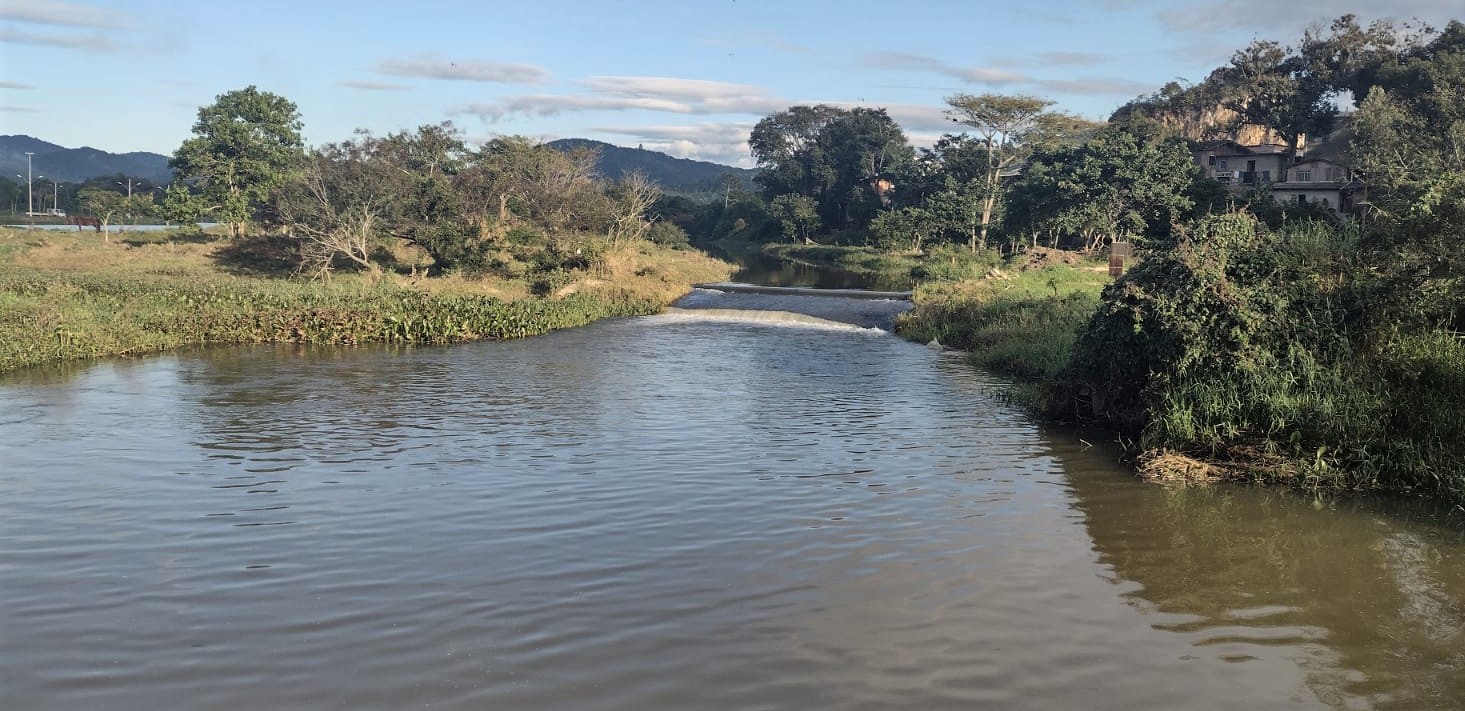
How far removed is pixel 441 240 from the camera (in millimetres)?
38625

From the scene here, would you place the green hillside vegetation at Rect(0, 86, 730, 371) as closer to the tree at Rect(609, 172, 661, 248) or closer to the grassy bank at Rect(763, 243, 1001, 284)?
the tree at Rect(609, 172, 661, 248)

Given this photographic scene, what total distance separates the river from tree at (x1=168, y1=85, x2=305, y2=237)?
37.9 m

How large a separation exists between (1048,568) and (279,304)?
24.3 metres

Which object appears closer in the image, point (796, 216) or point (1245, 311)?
point (1245, 311)

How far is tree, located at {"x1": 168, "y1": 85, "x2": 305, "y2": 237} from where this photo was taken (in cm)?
5031

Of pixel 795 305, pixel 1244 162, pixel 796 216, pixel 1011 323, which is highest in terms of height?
pixel 1244 162

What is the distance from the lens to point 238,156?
5244 centimetres

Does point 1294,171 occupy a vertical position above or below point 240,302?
above

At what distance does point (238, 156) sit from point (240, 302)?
30.8 meters

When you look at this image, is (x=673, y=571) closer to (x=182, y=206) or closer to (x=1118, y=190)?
(x=1118, y=190)

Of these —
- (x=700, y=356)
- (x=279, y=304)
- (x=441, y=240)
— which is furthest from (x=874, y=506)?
(x=441, y=240)

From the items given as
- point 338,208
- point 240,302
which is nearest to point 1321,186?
point 338,208

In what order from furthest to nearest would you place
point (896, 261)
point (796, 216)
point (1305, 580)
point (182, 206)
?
1. point (796, 216)
2. point (896, 261)
3. point (182, 206)
4. point (1305, 580)

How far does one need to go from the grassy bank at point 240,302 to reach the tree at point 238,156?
682 centimetres
